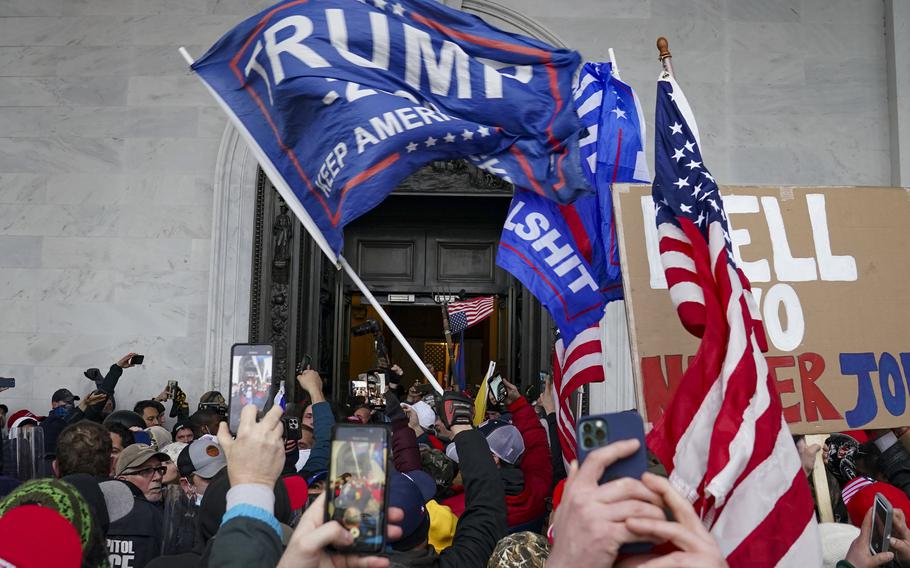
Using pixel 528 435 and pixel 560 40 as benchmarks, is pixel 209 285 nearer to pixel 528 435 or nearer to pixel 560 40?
pixel 560 40

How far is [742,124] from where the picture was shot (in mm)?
11555

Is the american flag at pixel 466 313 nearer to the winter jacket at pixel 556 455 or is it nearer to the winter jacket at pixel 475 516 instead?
the winter jacket at pixel 556 455

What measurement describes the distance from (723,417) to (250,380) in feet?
5.29

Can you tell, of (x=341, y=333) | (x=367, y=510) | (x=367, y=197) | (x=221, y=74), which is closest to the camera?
(x=367, y=510)

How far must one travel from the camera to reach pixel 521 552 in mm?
2766

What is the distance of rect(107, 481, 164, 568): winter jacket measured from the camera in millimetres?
3961

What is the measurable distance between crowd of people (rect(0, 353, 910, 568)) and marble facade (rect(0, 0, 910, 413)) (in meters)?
4.73

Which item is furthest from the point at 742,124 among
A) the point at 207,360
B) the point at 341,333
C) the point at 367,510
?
the point at 367,510

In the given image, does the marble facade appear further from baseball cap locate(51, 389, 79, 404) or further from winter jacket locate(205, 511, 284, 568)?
winter jacket locate(205, 511, 284, 568)

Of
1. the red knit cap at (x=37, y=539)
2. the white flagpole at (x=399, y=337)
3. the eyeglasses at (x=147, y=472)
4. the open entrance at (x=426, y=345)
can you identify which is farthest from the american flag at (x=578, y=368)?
the open entrance at (x=426, y=345)

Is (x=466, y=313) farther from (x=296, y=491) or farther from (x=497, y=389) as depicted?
(x=296, y=491)

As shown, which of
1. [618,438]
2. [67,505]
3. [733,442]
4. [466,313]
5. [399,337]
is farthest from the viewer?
[466,313]

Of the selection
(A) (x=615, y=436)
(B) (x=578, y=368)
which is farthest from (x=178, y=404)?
(A) (x=615, y=436)

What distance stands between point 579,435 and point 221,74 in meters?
4.34
